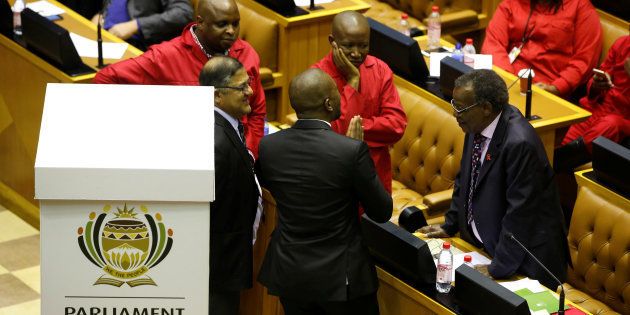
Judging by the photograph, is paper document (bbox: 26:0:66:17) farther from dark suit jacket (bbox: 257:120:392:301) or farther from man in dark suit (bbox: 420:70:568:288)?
man in dark suit (bbox: 420:70:568:288)

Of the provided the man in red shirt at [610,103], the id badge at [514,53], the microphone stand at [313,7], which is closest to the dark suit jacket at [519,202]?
the man in red shirt at [610,103]

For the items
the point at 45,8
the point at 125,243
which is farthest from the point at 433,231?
the point at 45,8

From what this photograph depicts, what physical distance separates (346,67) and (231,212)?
1.11 meters

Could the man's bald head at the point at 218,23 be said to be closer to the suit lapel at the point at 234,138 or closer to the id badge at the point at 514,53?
the suit lapel at the point at 234,138

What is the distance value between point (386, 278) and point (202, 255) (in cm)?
100

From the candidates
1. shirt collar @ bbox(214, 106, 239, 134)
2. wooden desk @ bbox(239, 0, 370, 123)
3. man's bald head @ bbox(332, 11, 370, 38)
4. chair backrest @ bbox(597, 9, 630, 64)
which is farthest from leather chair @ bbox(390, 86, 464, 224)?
shirt collar @ bbox(214, 106, 239, 134)

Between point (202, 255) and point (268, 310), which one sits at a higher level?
point (202, 255)

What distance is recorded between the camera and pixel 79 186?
3939mm

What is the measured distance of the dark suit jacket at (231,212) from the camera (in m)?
4.73

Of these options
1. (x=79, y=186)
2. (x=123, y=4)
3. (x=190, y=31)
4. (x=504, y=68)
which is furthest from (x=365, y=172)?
(x=123, y=4)

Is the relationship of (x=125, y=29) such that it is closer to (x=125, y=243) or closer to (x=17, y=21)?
(x=17, y=21)

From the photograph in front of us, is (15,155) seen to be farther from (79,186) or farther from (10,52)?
(79,186)

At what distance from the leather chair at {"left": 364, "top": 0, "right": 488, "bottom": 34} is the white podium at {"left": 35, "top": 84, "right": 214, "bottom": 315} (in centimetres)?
459

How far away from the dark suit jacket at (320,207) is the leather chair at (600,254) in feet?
4.67
